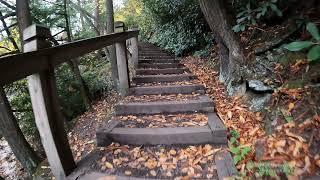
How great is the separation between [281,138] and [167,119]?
167 cm

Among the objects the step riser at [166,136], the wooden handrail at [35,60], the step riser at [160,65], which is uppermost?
the wooden handrail at [35,60]

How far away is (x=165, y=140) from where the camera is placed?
329 cm

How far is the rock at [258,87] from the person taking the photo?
11.3 ft

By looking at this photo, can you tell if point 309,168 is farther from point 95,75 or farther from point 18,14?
point 95,75

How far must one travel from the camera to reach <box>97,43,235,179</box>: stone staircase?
323cm

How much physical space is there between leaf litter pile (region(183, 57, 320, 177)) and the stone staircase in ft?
0.60

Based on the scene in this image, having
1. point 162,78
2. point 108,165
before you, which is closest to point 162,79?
point 162,78

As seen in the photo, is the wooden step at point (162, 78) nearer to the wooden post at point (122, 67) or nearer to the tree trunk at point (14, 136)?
the wooden post at point (122, 67)

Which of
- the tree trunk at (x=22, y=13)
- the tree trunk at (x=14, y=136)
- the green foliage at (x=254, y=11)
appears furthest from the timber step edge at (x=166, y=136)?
the tree trunk at (x=22, y=13)

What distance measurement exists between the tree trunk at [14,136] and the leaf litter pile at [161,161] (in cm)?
323

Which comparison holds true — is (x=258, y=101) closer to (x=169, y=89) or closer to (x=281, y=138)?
(x=281, y=138)

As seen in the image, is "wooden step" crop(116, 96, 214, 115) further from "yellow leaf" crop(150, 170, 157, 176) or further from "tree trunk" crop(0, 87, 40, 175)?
"tree trunk" crop(0, 87, 40, 175)

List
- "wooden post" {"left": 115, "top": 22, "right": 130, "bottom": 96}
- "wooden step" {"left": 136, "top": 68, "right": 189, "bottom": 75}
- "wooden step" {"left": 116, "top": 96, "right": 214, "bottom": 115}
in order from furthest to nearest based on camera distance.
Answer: "wooden step" {"left": 136, "top": 68, "right": 189, "bottom": 75} → "wooden post" {"left": 115, "top": 22, "right": 130, "bottom": 96} → "wooden step" {"left": 116, "top": 96, "right": 214, "bottom": 115}

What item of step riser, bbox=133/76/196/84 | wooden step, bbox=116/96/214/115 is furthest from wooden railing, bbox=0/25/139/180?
step riser, bbox=133/76/196/84
